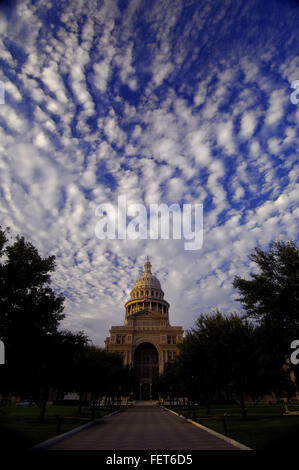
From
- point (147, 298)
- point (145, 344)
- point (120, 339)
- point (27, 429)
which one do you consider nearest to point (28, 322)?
point (27, 429)

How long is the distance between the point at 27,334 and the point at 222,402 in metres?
53.2

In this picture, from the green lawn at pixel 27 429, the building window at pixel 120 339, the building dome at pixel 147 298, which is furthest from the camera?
the building dome at pixel 147 298

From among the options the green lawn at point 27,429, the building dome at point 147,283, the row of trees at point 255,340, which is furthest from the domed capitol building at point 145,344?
the green lawn at point 27,429

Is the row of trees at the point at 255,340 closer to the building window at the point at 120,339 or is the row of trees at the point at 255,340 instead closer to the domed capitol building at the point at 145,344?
the domed capitol building at the point at 145,344

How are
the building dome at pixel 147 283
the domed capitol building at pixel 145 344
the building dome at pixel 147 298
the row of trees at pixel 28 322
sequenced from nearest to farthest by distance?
the row of trees at pixel 28 322 < the domed capitol building at pixel 145 344 < the building dome at pixel 147 298 < the building dome at pixel 147 283

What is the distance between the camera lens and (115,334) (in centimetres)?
9819

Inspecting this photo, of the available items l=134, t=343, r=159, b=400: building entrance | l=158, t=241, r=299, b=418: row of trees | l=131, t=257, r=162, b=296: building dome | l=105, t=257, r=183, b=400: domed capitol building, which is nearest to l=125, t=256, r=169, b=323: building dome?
l=131, t=257, r=162, b=296: building dome

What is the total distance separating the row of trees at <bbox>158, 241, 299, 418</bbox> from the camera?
18.4 metres

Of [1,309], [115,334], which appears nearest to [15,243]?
[1,309]

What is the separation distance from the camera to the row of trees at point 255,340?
725 inches
